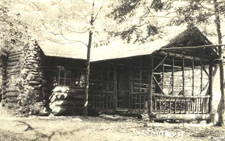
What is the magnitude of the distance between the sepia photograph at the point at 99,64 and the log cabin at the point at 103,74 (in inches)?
2.3

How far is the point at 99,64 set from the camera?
64.7 ft

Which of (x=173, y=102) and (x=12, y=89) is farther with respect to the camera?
(x=12, y=89)

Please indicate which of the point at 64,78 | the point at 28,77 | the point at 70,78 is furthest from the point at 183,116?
the point at 28,77

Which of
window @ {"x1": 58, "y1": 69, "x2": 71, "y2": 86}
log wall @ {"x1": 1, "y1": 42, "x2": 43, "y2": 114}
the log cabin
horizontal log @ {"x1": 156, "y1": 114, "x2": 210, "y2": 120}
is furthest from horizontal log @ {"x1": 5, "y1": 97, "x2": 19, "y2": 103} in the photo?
horizontal log @ {"x1": 156, "y1": 114, "x2": 210, "y2": 120}

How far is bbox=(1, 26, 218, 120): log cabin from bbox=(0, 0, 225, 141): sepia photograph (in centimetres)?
6

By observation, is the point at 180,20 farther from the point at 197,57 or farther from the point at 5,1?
the point at 5,1

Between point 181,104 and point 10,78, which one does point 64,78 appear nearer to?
point 10,78

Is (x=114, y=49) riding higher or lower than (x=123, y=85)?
higher

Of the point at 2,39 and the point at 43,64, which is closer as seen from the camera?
the point at 2,39

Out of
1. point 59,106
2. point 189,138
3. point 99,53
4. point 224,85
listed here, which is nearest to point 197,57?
point 224,85

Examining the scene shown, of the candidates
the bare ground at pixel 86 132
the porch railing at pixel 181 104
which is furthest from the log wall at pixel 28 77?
the porch railing at pixel 181 104

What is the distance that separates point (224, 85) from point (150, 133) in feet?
21.9

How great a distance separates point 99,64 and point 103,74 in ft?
2.80

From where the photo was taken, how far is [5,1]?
14289 mm
